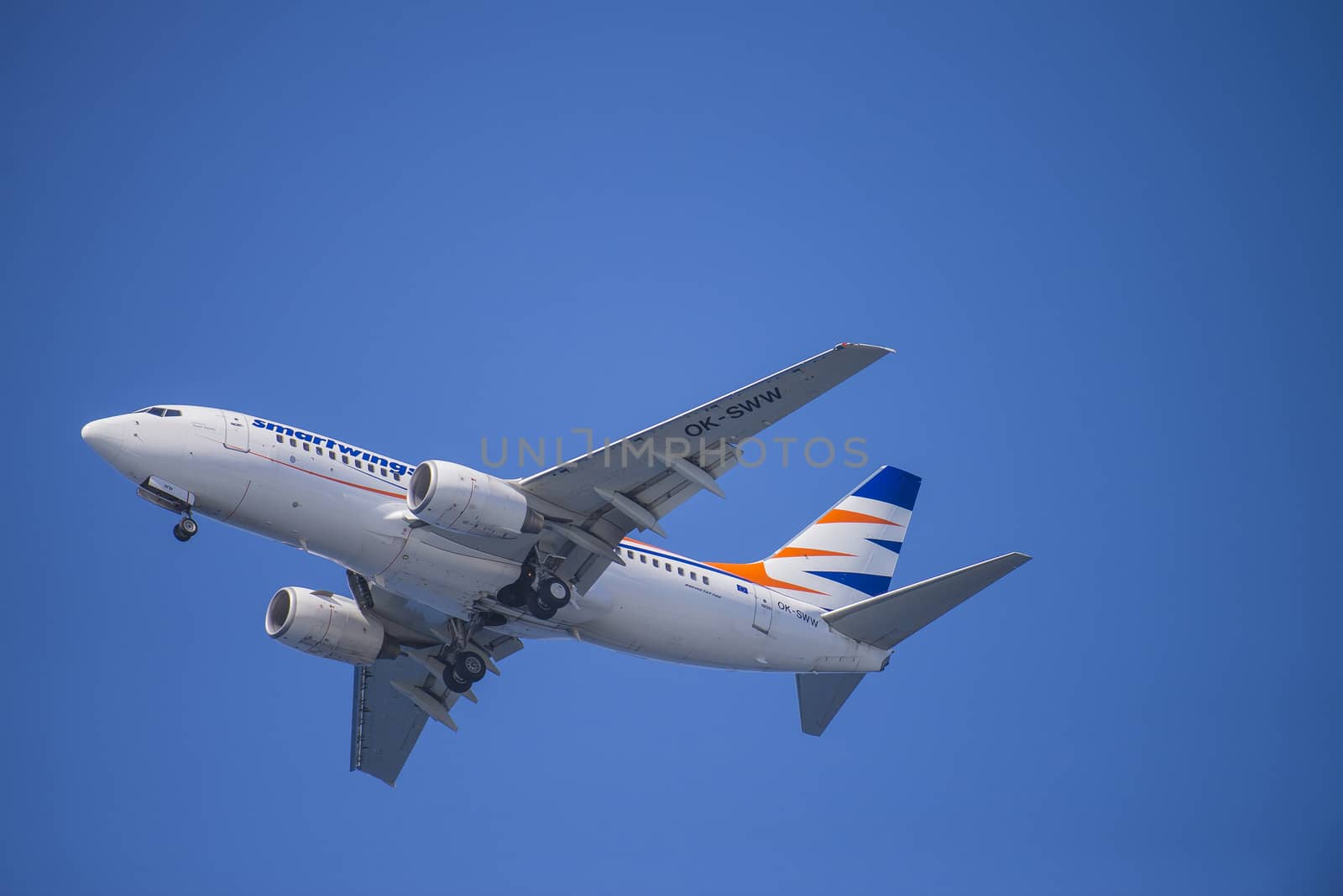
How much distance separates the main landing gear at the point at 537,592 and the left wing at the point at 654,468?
447 mm

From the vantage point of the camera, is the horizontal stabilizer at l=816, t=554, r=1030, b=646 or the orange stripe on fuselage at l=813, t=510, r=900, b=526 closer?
the horizontal stabilizer at l=816, t=554, r=1030, b=646

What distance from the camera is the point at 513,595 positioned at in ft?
102

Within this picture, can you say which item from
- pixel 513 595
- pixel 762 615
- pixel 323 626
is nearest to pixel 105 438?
pixel 323 626

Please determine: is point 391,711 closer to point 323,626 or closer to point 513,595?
point 323,626

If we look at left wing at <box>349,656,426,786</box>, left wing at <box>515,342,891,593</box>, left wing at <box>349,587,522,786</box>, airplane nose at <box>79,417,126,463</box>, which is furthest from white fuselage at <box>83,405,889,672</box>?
left wing at <box>349,656,426,786</box>

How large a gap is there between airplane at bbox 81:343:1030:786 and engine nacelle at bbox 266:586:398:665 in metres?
0.05

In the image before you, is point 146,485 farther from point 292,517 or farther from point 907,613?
point 907,613

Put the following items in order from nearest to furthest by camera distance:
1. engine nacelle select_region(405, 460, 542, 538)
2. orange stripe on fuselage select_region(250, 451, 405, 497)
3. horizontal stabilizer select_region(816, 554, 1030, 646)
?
engine nacelle select_region(405, 460, 542, 538) < orange stripe on fuselage select_region(250, 451, 405, 497) < horizontal stabilizer select_region(816, 554, 1030, 646)

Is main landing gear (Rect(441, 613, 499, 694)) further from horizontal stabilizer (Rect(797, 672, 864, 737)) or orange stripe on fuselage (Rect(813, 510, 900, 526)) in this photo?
orange stripe on fuselage (Rect(813, 510, 900, 526))

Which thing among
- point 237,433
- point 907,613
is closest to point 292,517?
point 237,433

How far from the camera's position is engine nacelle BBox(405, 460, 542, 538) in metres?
28.7

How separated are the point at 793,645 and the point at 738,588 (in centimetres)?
210

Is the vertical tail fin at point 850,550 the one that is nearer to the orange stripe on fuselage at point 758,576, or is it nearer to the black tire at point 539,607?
the orange stripe on fuselage at point 758,576

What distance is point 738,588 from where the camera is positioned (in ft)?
111
